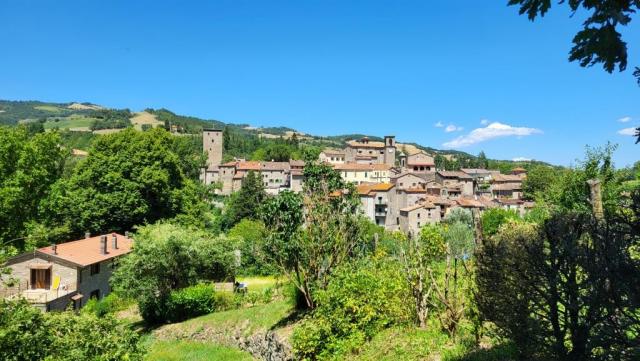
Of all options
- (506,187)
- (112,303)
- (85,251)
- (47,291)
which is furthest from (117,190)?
(506,187)

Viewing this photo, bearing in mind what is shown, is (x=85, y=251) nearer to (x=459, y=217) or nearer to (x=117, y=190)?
(x=117, y=190)

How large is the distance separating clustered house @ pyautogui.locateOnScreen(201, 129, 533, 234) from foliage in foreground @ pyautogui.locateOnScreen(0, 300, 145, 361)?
33.8 metres

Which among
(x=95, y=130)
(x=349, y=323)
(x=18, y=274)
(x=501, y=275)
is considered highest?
(x=95, y=130)

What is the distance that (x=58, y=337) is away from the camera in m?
7.66

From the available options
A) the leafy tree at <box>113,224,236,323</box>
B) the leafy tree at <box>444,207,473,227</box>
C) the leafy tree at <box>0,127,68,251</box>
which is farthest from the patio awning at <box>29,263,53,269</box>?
the leafy tree at <box>444,207,473,227</box>

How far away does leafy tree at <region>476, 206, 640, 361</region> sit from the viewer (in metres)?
4.56

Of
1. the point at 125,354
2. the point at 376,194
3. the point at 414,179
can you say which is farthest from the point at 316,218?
the point at 414,179

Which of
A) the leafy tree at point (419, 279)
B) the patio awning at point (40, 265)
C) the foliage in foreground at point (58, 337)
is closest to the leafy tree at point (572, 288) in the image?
the leafy tree at point (419, 279)

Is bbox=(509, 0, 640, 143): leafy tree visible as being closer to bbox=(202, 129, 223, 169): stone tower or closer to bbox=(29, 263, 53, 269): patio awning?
bbox=(29, 263, 53, 269): patio awning

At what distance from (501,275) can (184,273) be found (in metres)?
19.7

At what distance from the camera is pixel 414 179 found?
75750 millimetres

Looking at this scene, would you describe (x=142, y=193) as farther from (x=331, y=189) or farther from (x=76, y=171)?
(x=331, y=189)

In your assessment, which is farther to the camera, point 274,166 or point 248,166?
point 274,166

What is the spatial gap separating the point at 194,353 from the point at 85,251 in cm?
1693
